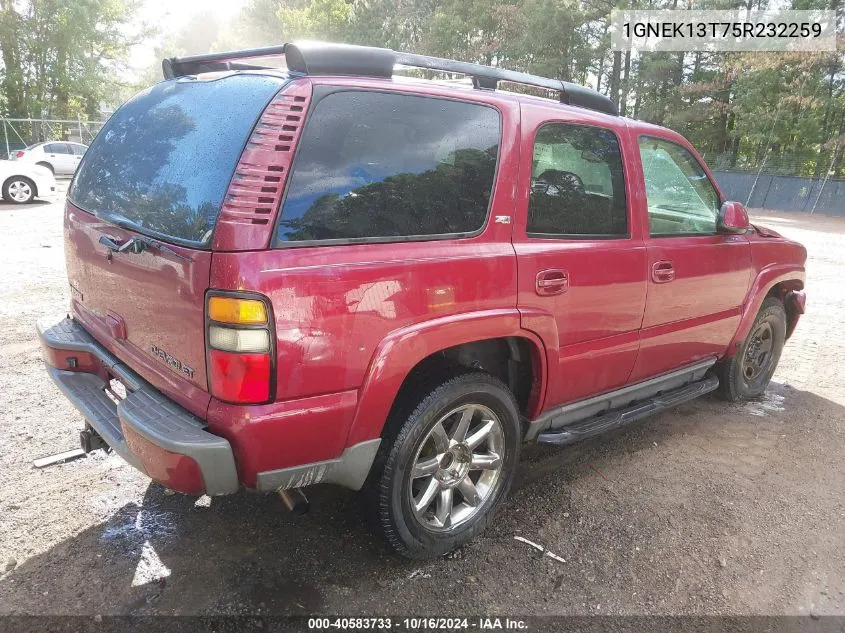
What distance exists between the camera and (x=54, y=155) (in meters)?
21.0

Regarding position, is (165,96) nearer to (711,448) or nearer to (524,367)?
(524,367)

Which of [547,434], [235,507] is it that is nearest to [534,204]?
[547,434]

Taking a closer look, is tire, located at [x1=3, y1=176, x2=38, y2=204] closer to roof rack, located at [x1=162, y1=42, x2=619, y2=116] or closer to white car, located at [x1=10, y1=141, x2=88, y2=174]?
white car, located at [x1=10, y1=141, x2=88, y2=174]

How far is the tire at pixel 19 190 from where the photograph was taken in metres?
13.4

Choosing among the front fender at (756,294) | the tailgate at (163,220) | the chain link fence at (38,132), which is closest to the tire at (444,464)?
the tailgate at (163,220)

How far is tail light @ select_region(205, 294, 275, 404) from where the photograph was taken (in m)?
1.93

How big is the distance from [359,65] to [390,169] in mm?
415

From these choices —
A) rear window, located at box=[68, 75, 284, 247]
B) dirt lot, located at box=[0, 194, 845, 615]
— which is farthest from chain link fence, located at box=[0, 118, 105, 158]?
dirt lot, located at box=[0, 194, 845, 615]

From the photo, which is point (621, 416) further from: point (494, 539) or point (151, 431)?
point (151, 431)

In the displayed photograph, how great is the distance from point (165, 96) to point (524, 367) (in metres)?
2.02

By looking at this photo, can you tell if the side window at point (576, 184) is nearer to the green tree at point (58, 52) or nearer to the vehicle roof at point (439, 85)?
the vehicle roof at point (439, 85)

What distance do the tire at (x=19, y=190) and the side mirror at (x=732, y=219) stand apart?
48.2 feet

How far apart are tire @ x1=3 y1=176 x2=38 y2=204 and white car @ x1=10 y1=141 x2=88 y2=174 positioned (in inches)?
315

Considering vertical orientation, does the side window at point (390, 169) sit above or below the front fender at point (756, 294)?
above
